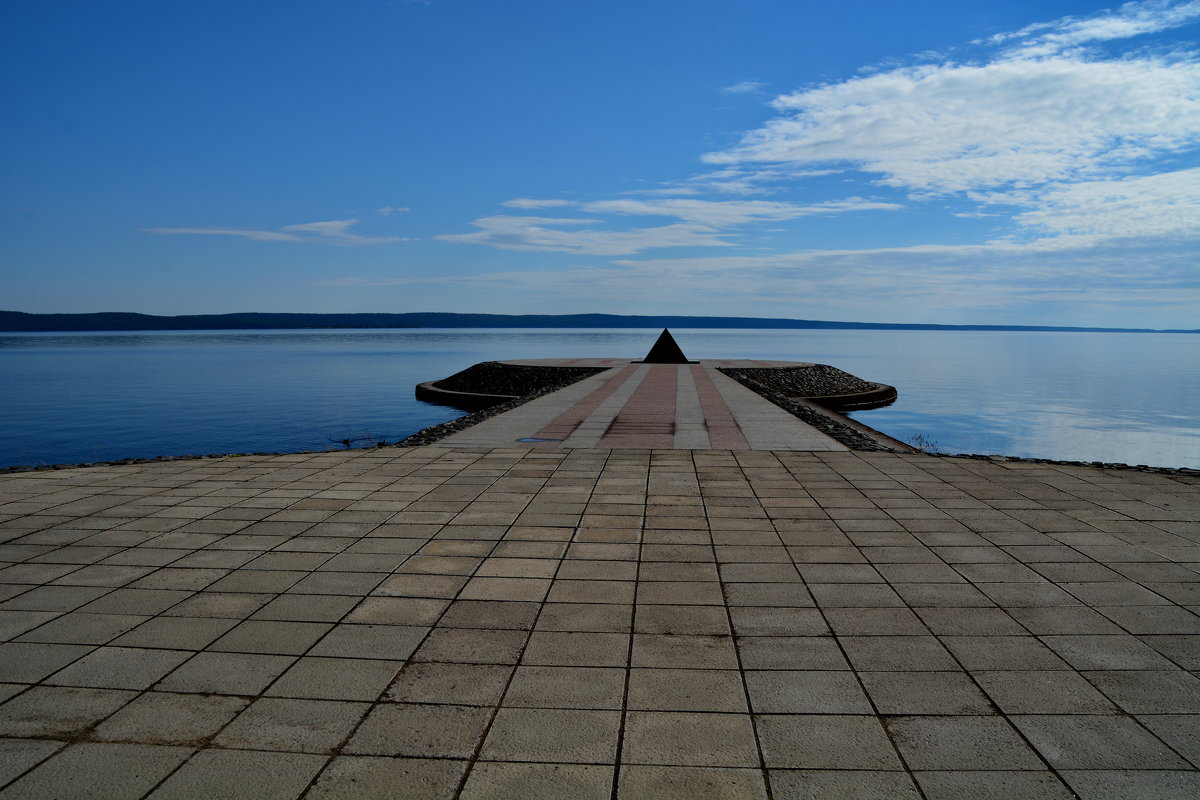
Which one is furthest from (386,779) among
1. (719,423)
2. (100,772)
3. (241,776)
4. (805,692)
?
(719,423)

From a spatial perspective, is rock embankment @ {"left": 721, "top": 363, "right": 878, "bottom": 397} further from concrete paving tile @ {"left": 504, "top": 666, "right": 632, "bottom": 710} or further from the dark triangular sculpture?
concrete paving tile @ {"left": 504, "top": 666, "right": 632, "bottom": 710}

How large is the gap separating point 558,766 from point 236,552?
3928mm

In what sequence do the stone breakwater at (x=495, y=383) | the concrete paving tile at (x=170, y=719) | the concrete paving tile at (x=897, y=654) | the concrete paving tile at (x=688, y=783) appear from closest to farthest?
the concrete paving tile at (x=688, y=783)
the concrete paving tile at (x=170, y=719)
the concrete paving tile at (x=897, y=654)
the stone breakwater at (x=495, y=383)

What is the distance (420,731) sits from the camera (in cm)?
330

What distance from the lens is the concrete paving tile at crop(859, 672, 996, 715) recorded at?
3496mm

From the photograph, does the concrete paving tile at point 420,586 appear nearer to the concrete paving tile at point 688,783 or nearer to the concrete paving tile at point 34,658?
the concrete paving tile at point 34,658

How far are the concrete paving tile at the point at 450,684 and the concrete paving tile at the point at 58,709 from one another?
132cm

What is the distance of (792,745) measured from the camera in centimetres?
320

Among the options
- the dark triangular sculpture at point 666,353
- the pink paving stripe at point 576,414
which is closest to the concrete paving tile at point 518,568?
the pink paving stripe at point 576,414

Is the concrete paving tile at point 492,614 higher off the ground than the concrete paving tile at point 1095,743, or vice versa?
the concrete paving tile at point 492,614

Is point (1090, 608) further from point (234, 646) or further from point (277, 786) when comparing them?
point (234, 646)

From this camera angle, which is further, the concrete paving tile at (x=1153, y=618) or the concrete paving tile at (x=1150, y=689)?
the concrete paving tile at (x=1153, y=618)

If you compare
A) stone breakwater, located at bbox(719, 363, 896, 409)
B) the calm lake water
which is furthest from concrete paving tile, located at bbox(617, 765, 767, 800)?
stone breakwater, located at bbox(719, 363, 896, 409)

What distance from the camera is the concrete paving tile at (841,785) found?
2869mm
